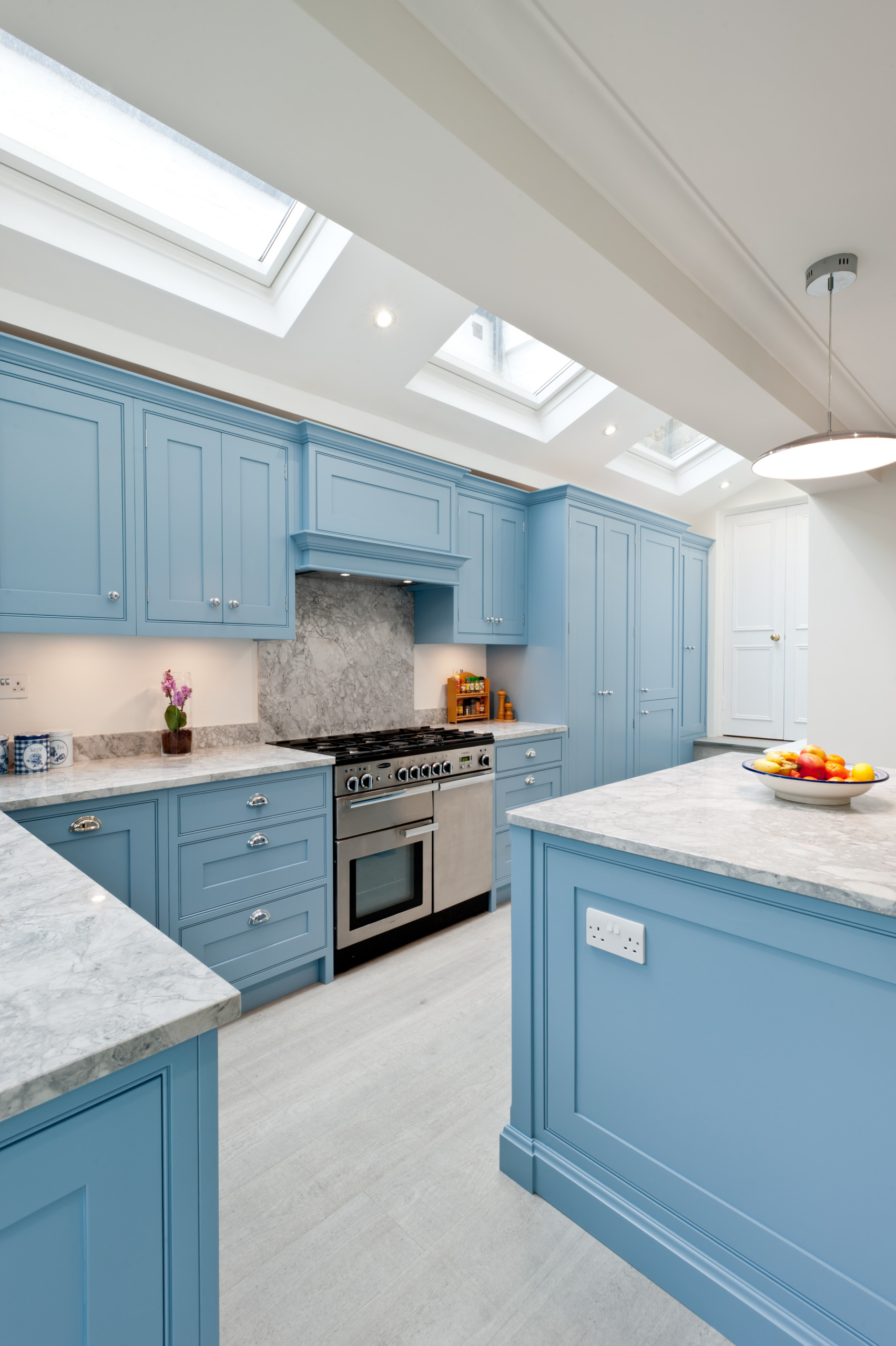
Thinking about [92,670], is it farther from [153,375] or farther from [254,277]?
[254,277]

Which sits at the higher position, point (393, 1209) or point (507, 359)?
point (507, 359)

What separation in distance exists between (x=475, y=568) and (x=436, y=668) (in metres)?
0.69

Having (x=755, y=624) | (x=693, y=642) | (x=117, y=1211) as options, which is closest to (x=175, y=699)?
(x=117, y=1211)

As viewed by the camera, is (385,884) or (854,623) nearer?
(385,884)

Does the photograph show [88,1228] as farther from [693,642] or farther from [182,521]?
[693,642]

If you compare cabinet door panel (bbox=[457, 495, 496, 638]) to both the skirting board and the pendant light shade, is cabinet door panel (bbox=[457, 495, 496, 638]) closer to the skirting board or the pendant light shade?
the pendant light shade

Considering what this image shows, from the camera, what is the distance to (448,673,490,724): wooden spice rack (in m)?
4.16

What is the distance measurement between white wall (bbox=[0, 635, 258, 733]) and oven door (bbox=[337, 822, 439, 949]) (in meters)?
0.88

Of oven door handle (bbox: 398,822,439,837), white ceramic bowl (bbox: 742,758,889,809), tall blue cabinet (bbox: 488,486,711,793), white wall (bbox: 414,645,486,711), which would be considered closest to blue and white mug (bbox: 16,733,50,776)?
oven door handle (bbox: 398,822,439,837)

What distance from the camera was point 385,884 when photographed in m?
3.03

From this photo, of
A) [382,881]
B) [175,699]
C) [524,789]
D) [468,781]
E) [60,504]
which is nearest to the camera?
[60,504]

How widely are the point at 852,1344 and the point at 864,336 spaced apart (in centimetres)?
285

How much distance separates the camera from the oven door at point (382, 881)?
2828mm

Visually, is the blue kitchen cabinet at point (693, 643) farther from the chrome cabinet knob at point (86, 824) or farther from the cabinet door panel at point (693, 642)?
the chrome cabinet knob at point (86, 824)
